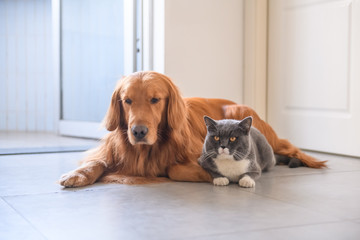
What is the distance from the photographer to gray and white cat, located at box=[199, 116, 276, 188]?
6.56 ft

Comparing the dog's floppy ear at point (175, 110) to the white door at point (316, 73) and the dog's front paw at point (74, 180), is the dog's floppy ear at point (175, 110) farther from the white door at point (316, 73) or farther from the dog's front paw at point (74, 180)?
the white door at point (316, 73)

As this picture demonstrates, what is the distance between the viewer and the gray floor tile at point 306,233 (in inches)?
51.2

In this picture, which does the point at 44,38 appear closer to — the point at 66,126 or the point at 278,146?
the point at 66,126

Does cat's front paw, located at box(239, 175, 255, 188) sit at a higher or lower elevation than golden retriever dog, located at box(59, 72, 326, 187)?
lower

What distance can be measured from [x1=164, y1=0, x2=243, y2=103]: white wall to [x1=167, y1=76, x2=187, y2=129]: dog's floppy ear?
1263 millimetres

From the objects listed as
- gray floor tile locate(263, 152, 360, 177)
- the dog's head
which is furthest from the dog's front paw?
gray floor tile locate(263, 152, 360, 177)

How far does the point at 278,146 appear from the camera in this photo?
275cm

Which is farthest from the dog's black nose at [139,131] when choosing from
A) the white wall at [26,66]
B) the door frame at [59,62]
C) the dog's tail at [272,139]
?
the white wall at [26,66]

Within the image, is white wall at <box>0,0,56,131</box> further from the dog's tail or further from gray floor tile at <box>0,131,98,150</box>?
the dog's tail

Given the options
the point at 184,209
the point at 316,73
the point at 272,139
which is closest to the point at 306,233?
the point at 184,209

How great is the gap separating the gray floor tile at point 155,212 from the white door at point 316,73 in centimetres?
135

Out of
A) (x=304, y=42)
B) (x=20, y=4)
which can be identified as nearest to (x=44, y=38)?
(x=20, y=4)

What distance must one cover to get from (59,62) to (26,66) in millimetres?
816

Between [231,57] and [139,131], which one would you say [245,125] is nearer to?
[139,131]
